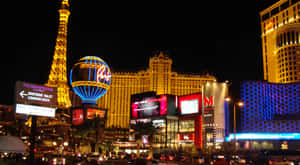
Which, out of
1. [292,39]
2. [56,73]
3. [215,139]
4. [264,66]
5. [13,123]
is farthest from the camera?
[264,66]

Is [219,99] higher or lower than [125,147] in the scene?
higher

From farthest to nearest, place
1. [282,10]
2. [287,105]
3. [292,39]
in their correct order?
[282,10] < [292,39] < [287,105]

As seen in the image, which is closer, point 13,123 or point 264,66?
point 13,123

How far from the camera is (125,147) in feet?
348

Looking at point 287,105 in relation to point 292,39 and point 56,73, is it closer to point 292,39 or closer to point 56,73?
point 292,39

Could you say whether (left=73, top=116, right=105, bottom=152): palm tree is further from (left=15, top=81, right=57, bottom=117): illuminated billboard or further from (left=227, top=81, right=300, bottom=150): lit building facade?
(left=227, top=81, right=300, bottom=150): lit building facade

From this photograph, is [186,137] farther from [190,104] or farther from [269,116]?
[269,116]

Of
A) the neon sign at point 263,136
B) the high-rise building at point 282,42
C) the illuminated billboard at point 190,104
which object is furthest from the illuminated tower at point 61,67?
the high-rise building at point 282,42

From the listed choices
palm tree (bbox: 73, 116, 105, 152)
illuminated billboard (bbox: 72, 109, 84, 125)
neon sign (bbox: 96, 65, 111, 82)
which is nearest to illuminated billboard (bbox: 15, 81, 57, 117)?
palm tree (bbox: 73, 116, 105, 152)

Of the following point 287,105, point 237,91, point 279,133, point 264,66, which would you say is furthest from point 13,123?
point 264,66

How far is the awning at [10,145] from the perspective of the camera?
2458cm

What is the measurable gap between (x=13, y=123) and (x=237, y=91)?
57.3 metres

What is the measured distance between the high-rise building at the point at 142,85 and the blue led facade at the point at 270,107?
4800cm

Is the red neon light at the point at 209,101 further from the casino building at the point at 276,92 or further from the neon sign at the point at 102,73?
the neon sign at the point at 102,73
